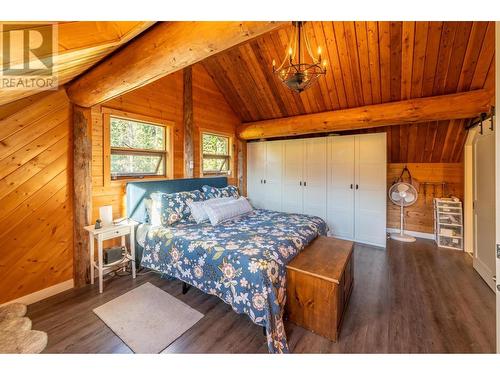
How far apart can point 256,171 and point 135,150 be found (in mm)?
2781

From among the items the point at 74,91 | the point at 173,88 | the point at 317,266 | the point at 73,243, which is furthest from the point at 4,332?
the point at 173,88

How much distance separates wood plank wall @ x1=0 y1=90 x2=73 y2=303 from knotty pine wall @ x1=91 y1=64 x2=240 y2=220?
309 mm

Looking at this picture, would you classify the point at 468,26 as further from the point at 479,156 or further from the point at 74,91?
the point at 74,91

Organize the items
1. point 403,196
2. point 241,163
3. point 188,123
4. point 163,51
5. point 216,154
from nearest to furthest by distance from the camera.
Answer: point 163,51 → point 188,123 → point 403,196 → point 216,154 → point 241,163

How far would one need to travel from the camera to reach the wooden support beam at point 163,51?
1312 mm

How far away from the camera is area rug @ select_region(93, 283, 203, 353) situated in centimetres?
175

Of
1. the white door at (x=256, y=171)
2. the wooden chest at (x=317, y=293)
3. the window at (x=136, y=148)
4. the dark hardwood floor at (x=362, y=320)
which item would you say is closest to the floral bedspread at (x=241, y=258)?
the wooden chest at (x=317, y=293)

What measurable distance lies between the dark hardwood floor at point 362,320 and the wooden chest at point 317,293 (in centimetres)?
10

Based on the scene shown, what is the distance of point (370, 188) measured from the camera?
3.95 meters

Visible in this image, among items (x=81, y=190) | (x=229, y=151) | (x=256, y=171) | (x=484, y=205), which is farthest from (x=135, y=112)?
(x=484, y=205)

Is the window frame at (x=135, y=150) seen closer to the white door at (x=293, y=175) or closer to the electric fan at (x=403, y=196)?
the white door at (x=293, y=175)

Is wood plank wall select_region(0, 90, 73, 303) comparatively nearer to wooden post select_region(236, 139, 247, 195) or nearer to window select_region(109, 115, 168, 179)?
window select_region(109, 115, 168, 179)

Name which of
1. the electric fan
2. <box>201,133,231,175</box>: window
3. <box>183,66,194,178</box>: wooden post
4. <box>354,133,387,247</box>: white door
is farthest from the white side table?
the electric fan

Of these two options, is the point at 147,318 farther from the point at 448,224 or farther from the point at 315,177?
the point at 448,224
